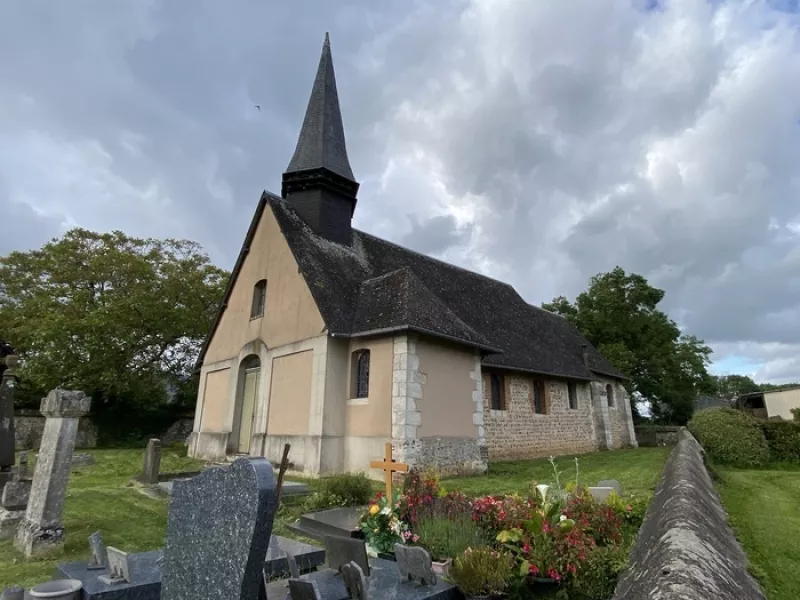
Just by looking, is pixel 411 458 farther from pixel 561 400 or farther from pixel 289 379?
pixel 561 400

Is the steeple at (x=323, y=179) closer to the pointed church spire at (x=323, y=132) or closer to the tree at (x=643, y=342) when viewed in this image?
the pointed church spire at (x=323, y=132)

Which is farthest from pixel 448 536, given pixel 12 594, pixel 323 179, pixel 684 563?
pixel 323 179

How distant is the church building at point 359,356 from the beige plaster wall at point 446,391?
0.04 m

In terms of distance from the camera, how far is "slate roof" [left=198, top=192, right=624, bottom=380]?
11.5 metres

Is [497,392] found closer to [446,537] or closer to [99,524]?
[446,537]

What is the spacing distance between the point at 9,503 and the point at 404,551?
5.89 metres

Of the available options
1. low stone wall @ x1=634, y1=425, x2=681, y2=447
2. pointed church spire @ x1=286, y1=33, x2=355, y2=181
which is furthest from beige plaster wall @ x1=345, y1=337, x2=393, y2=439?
low stone wall @ x1=634, y1=425, x2=681, y2=447

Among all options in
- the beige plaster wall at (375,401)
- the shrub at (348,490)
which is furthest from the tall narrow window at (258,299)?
the shrub at (348,490)

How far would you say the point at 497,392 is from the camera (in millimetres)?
15008

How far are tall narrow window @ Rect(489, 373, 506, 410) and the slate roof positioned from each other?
25.7 inches

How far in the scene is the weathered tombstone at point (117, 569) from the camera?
3.71 m

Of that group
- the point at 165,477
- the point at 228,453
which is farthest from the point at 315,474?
the point at 228,453

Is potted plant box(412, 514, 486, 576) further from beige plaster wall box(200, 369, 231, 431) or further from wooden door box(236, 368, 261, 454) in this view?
beige plaster wall box(200, 369, 231, 431)

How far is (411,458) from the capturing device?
10.2m
